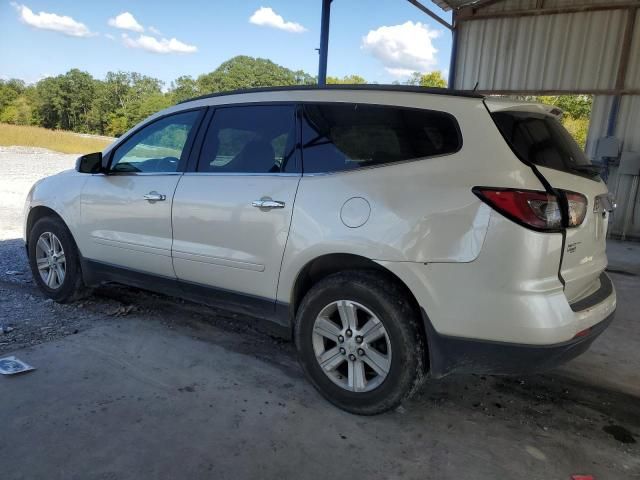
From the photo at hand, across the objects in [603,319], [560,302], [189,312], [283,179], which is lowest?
[189,312]

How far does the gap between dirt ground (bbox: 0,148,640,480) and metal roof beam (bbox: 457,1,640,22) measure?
7.83m

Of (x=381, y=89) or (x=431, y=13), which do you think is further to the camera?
(x=431, y=13)

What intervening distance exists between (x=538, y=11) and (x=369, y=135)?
916 cm

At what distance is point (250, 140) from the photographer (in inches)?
135

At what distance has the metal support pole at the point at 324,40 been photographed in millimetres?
7352

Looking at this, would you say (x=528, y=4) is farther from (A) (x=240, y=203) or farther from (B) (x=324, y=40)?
(A) (x=240, y=203)

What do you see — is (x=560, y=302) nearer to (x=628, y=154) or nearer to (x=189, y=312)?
(x=189, y=312)

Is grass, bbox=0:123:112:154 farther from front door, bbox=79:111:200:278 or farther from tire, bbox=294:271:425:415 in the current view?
tire, bbox=294:271:425:415

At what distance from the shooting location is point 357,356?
286 cm

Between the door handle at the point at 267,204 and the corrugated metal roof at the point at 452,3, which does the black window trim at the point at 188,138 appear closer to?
the door handle at the point at 267,204

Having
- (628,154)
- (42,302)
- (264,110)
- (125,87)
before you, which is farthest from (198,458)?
(125,87)

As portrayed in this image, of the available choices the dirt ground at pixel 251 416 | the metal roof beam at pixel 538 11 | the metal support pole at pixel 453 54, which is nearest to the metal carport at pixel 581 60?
the metal roof beam at pixel 538 11

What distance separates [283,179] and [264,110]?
62 cm

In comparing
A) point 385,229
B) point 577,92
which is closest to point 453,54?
point 577,92
